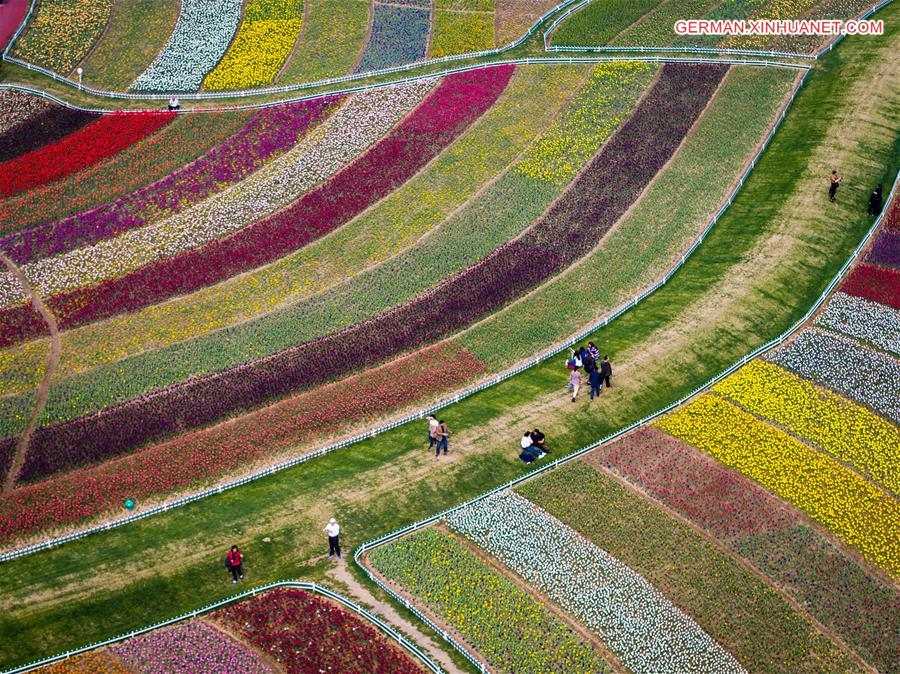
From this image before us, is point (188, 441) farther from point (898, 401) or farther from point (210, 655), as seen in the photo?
point (898, 401)

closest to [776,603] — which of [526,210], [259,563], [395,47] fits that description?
[259,563]

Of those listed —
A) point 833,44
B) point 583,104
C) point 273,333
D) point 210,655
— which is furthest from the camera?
point 833,44

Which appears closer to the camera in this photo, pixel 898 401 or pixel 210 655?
pixel 210 655

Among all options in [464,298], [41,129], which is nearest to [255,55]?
[41,129]

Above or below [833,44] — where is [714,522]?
below

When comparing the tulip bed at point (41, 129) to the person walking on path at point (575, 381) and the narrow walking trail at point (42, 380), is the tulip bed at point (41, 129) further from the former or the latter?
the person walking on path at point (575, 381)

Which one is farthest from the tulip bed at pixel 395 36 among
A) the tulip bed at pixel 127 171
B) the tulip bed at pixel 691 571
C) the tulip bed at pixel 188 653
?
the tulip bed at pixel 188 653

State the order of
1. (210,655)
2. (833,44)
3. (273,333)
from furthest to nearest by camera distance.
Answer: (833,44)
(273,333)
(210,655)
